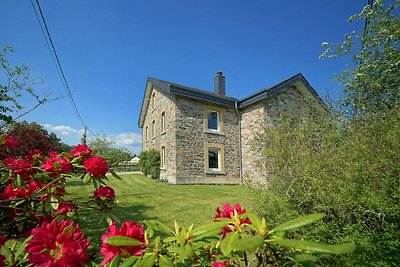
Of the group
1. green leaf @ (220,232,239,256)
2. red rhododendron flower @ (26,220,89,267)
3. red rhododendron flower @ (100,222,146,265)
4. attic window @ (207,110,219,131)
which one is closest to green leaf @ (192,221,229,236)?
green leaf @ (220,232,239,256)

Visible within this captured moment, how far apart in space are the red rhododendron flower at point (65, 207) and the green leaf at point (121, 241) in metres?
1.26

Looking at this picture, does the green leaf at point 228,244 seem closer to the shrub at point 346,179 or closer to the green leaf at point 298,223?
the green leaf at point 298,223

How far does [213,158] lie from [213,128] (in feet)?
6.87

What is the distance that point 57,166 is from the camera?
184 cm

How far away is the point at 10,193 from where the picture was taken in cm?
189

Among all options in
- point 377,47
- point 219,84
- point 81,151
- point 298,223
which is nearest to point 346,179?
point 298,223

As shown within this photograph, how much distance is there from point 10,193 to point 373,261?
12.2 ft

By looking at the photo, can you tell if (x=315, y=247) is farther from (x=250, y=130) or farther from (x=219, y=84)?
(x=219, y=84)

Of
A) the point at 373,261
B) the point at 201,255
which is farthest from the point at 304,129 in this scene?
the point at 201,255

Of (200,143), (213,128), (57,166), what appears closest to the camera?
(57,166)

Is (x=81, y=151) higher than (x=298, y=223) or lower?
higher

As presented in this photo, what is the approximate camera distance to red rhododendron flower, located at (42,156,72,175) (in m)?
1.86

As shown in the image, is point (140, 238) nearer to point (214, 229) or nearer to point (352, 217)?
point (214, 229)

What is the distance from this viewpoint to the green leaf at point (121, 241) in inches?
31.7
